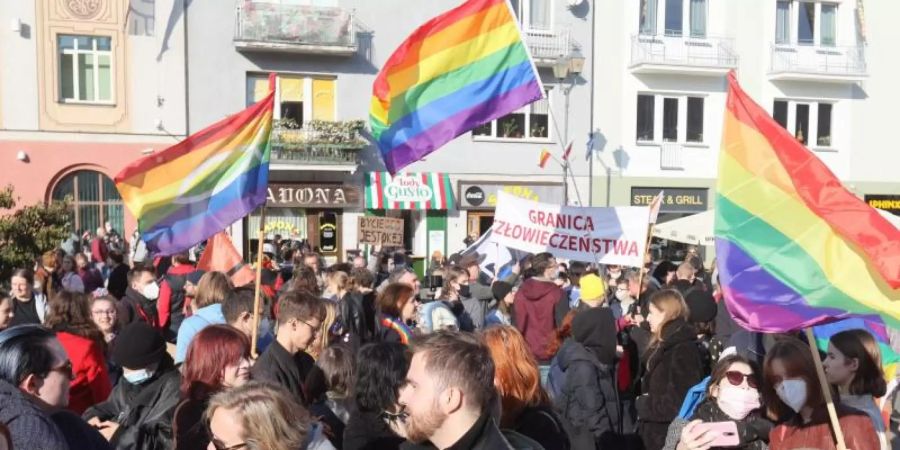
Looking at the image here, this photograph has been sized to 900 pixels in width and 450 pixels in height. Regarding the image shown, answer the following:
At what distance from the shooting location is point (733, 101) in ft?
13.1

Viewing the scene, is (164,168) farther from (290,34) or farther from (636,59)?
(636,59)

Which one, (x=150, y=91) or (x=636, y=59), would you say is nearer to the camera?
(x=150, y=91)

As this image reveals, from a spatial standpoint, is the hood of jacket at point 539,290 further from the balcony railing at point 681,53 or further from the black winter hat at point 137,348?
the balcony railing at point 681,53

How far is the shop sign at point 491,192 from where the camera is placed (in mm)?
23109

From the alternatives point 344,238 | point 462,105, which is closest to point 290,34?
point 344,238

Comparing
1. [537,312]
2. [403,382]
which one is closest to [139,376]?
[403,382]

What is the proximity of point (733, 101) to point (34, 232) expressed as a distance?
30.7ft

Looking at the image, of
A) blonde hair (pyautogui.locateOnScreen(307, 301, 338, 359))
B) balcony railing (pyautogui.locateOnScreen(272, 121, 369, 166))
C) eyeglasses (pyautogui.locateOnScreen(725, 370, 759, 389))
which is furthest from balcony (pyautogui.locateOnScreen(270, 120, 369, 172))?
eyeglasses (pyautogui.locateOnScreen(725, 370, 759, 389))

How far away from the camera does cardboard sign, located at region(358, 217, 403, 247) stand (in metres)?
15.0

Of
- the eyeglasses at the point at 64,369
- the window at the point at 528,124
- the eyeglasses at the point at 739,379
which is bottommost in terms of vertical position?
the eyeglasses at the point at 739,379

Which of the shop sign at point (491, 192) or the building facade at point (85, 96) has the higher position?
the building facade at point (85, 96)

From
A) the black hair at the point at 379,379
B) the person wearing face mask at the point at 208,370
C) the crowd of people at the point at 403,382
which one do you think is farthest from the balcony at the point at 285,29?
the black hair at the point at 379,379

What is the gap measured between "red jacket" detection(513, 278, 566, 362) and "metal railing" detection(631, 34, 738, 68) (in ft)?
55.6

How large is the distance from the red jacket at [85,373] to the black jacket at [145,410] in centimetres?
33
